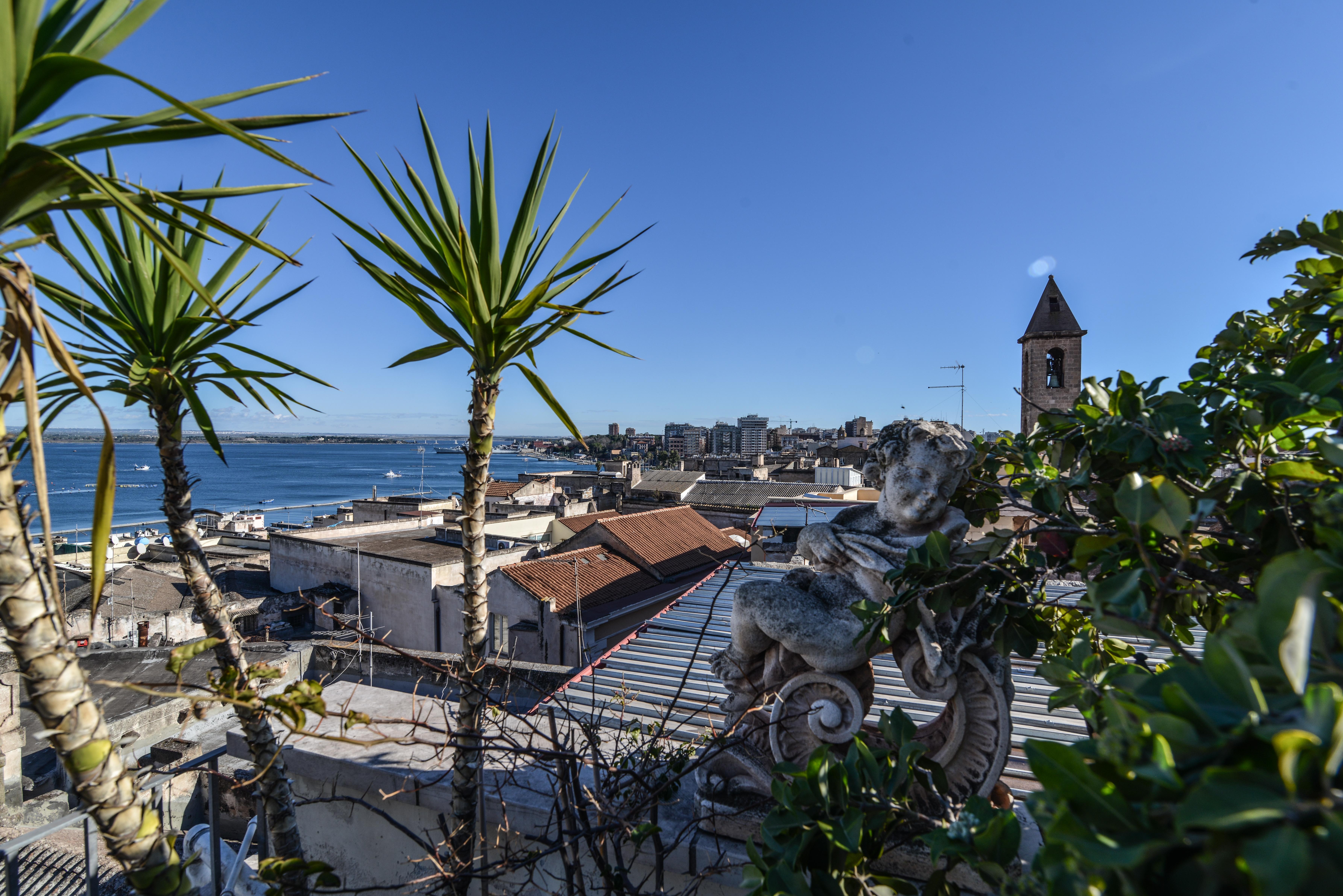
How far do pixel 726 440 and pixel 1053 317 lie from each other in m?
121

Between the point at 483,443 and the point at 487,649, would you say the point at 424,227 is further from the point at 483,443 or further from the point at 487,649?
the point at 487,649

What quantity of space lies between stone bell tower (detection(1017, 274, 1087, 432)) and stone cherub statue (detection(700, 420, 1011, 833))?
20.7 meters

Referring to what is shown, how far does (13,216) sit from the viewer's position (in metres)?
1.46

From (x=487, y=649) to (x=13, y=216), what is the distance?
13511 millimetres

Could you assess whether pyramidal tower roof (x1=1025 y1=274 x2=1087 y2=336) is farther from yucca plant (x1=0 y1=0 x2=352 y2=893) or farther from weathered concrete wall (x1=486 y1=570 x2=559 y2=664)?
yucca plant (x1=0 y1=0 x2=352 y2=893)

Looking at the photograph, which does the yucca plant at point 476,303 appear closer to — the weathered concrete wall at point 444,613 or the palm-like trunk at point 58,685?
the palm-like trunk at point 58,685

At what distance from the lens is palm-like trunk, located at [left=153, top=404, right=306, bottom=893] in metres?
2.74

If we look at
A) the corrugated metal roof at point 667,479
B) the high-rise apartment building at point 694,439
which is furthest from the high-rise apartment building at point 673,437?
the corrugated metal roof at point 667,479

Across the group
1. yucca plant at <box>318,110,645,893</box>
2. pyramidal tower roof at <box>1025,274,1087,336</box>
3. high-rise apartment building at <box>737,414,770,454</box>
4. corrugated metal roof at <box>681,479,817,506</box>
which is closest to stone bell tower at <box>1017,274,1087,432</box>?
pyramidal tower roof at <box>1025,274,1087,336</box>

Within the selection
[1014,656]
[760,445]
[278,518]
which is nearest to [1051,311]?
[1014,656]

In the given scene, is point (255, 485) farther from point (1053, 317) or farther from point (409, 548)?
point (1053, 317)

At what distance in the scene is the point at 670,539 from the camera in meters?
19.5

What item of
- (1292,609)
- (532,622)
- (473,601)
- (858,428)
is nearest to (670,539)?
(532,622)

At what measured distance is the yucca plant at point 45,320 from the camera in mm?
1363
